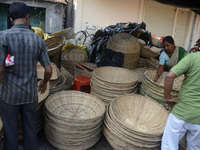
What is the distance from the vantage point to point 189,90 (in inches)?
79.1

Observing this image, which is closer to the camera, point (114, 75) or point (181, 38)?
point (114, 75)

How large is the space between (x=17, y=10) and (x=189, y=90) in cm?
187

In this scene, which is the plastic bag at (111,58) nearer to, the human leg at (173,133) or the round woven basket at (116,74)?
the round woven basket at (116,74)

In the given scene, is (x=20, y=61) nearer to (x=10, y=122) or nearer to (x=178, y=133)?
(x=10, y=122)

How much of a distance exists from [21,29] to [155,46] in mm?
4674

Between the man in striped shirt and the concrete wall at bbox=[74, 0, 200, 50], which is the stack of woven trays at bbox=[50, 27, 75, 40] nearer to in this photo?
the concrete wall at bbox=[74, 0, 200, 50]

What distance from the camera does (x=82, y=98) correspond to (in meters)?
3.03

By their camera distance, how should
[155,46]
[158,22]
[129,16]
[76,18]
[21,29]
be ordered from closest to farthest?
[21,29]
[155,46]
[76,18]
[129,16]
[158,22]

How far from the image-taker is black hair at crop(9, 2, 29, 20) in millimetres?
1738

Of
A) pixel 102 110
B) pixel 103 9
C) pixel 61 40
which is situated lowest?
pixel 102 110

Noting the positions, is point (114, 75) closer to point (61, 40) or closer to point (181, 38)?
point (61, 40)

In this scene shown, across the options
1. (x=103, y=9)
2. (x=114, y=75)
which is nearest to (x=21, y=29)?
(x=114, y=75)

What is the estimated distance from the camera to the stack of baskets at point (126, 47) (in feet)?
14.1

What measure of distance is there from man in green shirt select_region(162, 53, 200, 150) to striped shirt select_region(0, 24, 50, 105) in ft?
4.52
